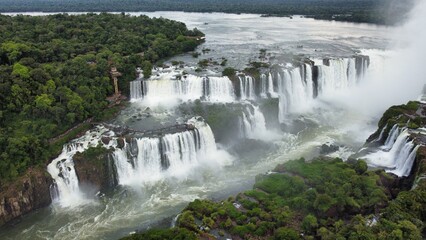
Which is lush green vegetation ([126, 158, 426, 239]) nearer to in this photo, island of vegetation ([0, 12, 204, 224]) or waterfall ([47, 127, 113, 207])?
waterfall ([47, 127, 113, 207])

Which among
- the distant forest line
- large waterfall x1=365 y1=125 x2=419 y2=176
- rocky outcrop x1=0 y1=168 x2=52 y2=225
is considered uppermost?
the distant forest line

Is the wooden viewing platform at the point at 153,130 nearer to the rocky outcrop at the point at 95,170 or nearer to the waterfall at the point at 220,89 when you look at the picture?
the rocky outcrop at the point at 95,170

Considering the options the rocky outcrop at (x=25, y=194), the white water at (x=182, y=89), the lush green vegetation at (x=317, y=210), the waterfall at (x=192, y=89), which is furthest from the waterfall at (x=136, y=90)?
the lush green vegetation at (x=317, y=210)

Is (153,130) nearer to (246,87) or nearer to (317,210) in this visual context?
(246,87)

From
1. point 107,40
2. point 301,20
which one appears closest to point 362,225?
point 107,40

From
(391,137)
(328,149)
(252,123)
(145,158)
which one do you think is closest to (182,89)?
(252,123)

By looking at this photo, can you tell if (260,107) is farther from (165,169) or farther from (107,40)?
(107,40)

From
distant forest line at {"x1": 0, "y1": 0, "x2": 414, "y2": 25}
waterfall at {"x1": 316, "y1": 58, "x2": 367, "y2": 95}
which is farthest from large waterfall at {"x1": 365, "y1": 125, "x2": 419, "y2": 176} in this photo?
distant forest line at {"x1": 0, "y1": 0, "x2": 414, "y2": 25}
